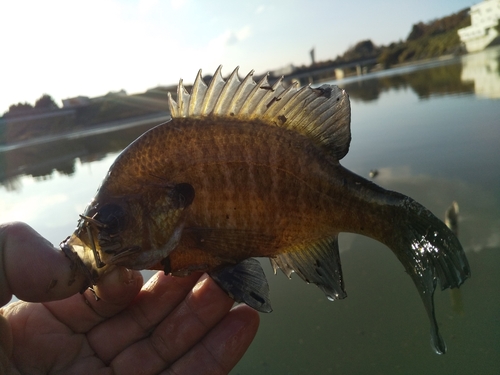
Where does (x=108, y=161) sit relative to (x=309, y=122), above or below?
below

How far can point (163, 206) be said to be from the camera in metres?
1.89

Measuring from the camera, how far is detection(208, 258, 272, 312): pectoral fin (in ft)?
5.95

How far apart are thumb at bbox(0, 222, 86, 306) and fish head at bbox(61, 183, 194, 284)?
3.3 inches

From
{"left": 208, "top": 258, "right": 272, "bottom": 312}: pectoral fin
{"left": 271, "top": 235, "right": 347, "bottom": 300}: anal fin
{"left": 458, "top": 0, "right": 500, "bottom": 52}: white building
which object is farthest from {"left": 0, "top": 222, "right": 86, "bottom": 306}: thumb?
{"left": 458, "top": 0, "right": 500, "bottom": 52}: white building

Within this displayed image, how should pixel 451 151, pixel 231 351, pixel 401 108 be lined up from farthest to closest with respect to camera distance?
1. pixel 401 108
2. pixel 451 151
3. pixel 231 351

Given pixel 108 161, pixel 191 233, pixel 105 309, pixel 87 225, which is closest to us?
pixel 87 225

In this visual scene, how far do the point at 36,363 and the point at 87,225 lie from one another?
89cm

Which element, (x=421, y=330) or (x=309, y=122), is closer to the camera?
(x=309, y=122)

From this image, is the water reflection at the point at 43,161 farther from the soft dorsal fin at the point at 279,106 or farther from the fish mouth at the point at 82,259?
the soft dorsal fin at the point at 279,106

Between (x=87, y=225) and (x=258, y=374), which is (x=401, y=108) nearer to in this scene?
(x=258, y=374)

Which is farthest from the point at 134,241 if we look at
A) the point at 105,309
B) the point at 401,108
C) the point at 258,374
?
the point at 401,108

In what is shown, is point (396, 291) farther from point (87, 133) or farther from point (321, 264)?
point (87, 133)

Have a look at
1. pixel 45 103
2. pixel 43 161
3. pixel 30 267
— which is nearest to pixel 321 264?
pixel 30 267

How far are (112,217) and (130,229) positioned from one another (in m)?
0.11
